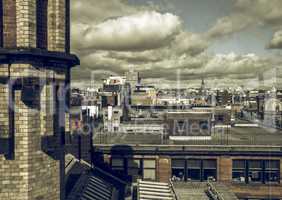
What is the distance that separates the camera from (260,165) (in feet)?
86.6

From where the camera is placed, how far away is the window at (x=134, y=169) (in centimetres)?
2675

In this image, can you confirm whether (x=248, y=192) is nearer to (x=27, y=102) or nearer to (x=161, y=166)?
(x=161, y=166)

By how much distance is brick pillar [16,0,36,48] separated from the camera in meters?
12.9

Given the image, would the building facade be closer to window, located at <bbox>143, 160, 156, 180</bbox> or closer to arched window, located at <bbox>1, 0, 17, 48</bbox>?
window, located at <bbox>143, 160, 156, 180</bbox>

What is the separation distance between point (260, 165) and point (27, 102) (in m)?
21.1

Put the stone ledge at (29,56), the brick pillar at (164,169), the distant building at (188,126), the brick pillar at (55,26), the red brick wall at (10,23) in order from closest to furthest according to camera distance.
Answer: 1. the stone ledge at (29,56)
2. the red brick wall at (10,23)
3. the brick pillar at (55,26)
4. the brick pillar at (164,169)
5. the distant building at (188,126)

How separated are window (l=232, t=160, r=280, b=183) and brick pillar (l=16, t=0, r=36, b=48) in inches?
796

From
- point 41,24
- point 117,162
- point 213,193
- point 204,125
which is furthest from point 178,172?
point 41,24

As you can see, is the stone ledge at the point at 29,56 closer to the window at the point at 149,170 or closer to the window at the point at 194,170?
the window at the point at 149,170

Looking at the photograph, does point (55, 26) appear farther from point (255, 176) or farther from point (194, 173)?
point (255, 176)

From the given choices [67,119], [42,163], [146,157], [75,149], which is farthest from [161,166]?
[42,163]

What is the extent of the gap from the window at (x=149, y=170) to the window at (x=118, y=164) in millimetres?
2047

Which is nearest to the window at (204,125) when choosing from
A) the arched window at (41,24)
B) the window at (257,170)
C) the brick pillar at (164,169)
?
the window at (257,170)

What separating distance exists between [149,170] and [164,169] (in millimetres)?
1337
